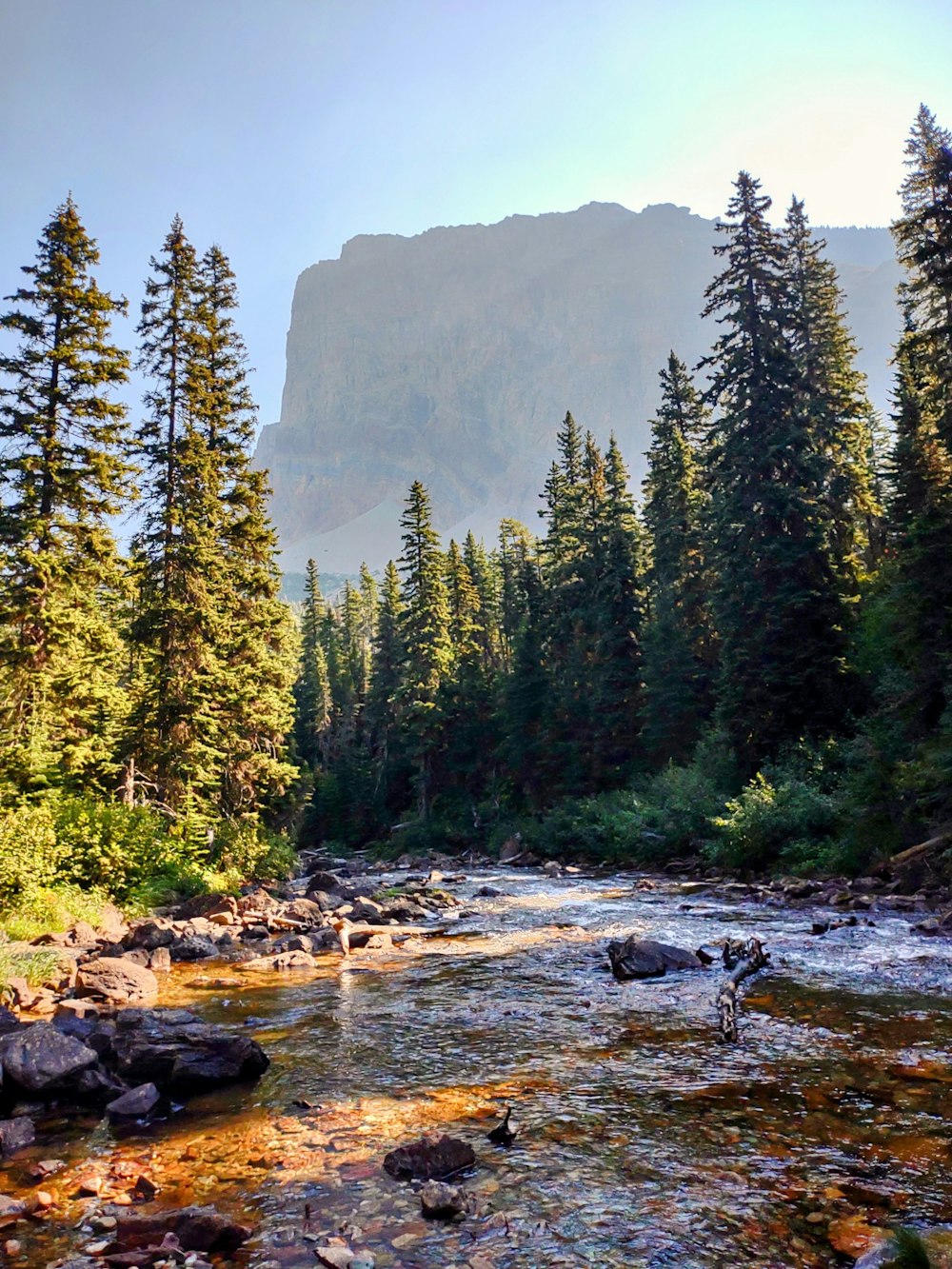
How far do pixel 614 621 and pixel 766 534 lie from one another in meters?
17.4

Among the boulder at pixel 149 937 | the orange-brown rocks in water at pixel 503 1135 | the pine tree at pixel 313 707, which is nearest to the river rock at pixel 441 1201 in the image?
the orange-brown rocks in water at pixel 503 1135

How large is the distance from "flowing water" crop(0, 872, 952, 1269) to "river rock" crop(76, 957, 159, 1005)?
1.58ft

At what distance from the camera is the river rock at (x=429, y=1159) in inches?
212

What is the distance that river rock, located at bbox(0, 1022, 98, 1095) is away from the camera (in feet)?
22.6

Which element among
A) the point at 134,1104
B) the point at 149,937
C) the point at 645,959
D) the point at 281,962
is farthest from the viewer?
the point at 149,937

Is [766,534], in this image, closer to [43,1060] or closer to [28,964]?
[28,964]

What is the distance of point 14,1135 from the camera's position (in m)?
6.13

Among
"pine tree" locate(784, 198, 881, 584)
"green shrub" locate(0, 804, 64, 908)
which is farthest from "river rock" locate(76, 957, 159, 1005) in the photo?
"pine tree" locate(784, 198, 881, 584)

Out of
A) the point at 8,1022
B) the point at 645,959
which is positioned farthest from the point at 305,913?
the point at 8,1022

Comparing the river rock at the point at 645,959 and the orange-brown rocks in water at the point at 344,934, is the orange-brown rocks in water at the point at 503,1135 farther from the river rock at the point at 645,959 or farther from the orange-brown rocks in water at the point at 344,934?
the orange-brown rocks in water at the point at 344,934

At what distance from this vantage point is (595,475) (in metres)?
51.7

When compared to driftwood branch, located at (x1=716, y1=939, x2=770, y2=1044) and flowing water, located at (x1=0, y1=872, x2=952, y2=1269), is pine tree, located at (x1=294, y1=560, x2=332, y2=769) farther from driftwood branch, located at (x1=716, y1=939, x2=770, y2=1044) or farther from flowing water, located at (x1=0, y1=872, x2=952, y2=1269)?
driftwood branch, located at (x1=716, y1=939, x2=770, y2=1044)

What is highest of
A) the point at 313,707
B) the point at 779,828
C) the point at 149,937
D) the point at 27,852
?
the point at 313,707

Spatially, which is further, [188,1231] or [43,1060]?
[43,1060]
